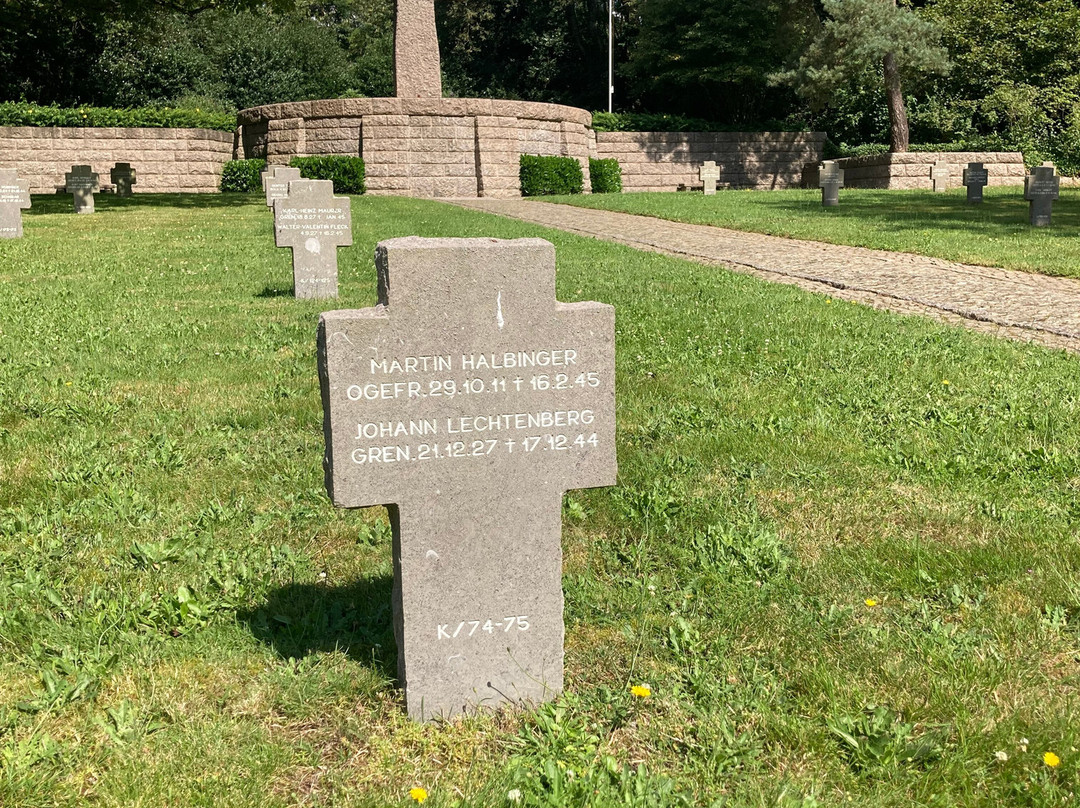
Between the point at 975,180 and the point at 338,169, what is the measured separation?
16.2 metres

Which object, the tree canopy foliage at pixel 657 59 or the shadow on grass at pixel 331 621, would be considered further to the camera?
the tree canopy foliage at pixel 657 59

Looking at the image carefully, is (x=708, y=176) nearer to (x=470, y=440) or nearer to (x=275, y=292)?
(x=275, y=292)

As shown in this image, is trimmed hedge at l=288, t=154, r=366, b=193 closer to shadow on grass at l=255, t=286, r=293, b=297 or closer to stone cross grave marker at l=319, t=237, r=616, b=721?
shadow on grass at l=255, t=286, r=293, b=297

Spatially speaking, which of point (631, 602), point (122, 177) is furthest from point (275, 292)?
point (122, 177)

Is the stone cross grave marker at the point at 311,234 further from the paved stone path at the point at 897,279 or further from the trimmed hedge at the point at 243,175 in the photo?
the trimmed hedge at the point at 243,175

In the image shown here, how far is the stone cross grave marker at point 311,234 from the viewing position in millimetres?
9422

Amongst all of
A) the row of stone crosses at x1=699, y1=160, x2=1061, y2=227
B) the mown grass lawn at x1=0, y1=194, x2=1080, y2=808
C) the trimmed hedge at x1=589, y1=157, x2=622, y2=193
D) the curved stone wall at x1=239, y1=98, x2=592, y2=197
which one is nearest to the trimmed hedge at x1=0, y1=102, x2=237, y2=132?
the curved stone wall at x1=239, y1=98, x2=592, y2=197

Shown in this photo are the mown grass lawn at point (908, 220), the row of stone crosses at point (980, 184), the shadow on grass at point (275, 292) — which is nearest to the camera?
the shadow on grass at point (275, 292)

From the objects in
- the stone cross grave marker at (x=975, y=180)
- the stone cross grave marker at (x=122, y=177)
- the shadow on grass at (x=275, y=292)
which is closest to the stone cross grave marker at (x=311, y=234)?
the shadow on grass at (x=275, y=292)

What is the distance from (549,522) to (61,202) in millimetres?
23885

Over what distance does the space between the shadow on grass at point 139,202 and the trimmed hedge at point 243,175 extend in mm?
3960

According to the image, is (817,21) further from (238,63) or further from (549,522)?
(549,522)

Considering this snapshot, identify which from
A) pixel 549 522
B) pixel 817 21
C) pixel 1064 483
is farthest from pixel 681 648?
pixel 817 21

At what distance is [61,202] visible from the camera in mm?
23000
